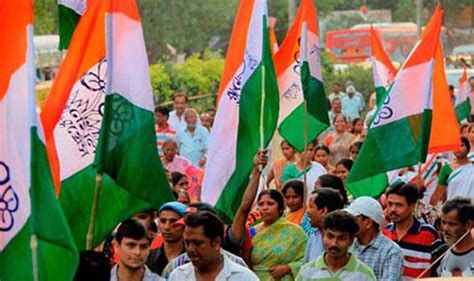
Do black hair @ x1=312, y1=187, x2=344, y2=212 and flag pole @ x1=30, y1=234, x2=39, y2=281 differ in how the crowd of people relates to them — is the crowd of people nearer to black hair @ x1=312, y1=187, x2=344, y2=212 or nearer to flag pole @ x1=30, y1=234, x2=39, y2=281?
black hair @ x1=312, y1=187, x2=344, y2=212

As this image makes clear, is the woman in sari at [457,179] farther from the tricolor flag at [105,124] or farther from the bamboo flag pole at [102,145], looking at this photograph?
the bamboo flag pole at [102,145]

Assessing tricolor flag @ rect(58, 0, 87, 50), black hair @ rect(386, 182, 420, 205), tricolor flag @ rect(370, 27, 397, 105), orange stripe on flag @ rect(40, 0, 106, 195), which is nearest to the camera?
orange stripe on flag @ rect(40, 0, 106, 195)

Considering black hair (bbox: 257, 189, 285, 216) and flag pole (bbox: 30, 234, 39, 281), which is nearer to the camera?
flag pole (bbox: 30, 234, 39, 281)

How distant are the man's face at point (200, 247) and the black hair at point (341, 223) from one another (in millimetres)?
868

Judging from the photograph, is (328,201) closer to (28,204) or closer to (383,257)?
(383,257)

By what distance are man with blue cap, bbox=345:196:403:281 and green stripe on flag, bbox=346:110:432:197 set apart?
195 cm

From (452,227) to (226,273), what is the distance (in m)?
2.28

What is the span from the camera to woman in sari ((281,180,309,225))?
1252 cm

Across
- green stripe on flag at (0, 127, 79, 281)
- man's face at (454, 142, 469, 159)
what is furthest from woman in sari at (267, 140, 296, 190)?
green stripe on flag at (0, 127, 79, 281)

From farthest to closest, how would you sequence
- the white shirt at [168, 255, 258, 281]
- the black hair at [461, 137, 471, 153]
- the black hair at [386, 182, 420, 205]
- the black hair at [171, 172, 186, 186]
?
the black hair at [461, 137, 471, 153], the black hair at [171, 172, 186, 186], the black hair at [386, 182, 420, 205], the white shirt at [168, 255, 258, 281]

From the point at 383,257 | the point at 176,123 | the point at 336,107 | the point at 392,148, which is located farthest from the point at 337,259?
the point at 336,107

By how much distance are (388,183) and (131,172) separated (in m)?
4.27

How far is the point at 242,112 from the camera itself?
12.1 meters

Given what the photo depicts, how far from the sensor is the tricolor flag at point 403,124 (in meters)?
13.1
